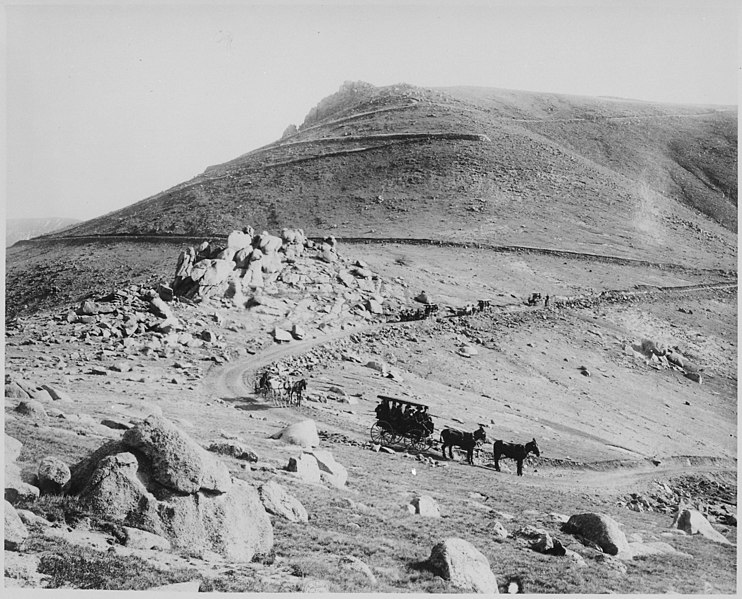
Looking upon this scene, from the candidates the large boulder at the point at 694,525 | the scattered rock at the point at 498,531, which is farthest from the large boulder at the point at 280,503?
the large boulder at the point at 694,525

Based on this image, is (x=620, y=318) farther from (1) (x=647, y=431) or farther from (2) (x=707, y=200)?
(2) (x=707, y=200)

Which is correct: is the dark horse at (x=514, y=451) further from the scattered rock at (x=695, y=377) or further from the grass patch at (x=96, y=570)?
the scattered rock at (x=695, y=377)

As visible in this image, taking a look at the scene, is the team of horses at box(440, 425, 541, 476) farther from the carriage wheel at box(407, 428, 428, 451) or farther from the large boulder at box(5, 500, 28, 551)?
the large boulder at box(5, 500, 28, 551)

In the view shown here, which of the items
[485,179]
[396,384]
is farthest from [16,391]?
[485,179]

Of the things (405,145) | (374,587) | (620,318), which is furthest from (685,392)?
(405,145)

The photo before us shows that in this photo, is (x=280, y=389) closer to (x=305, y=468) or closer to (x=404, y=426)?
(x=404, y=426)

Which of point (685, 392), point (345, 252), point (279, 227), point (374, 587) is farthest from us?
point (279, 227)
